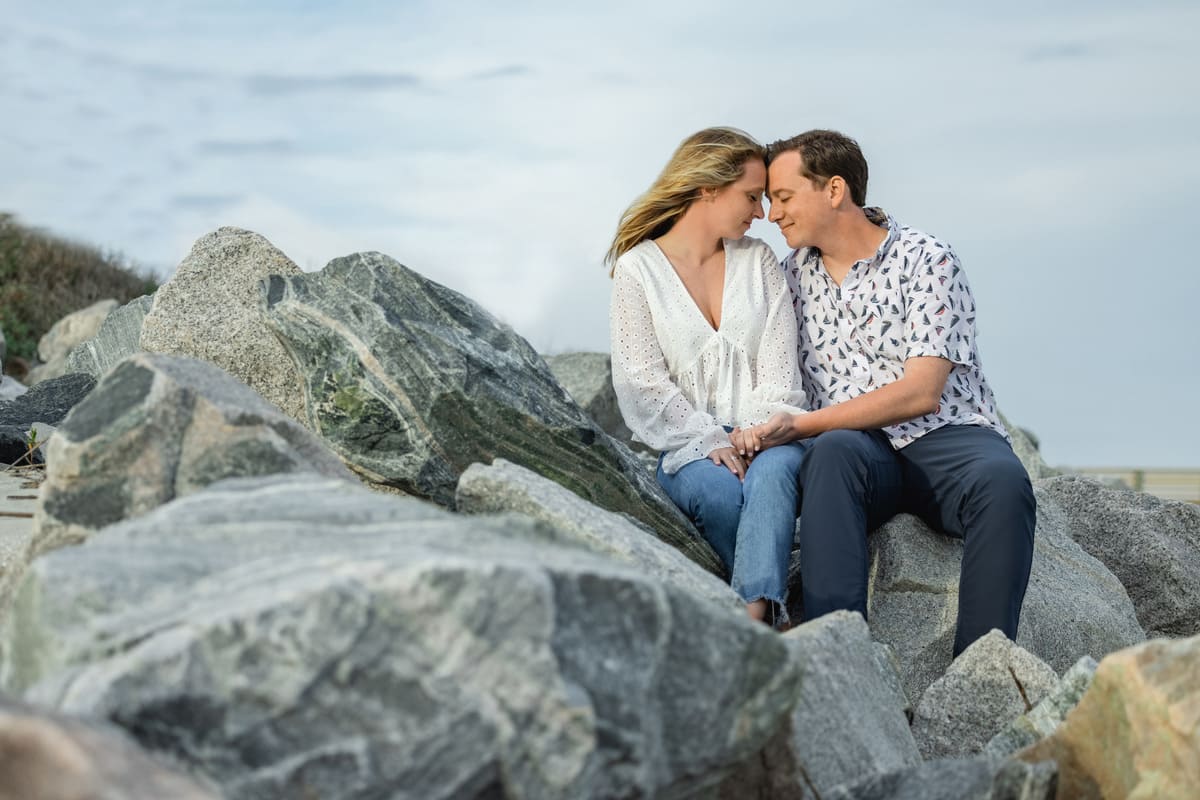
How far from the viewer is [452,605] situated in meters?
2.58

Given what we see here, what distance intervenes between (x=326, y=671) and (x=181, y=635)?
281mm

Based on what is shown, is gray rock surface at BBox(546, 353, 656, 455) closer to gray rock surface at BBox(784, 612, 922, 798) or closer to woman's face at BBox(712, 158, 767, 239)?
woman's face at BBox(712, 158, 767, 239)

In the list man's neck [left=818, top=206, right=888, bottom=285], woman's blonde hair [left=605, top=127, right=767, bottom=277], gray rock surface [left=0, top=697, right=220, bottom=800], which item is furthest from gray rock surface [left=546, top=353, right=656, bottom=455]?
gray rock surface [left=0, top=697, right=220, bottom=800]

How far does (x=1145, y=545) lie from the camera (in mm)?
7504

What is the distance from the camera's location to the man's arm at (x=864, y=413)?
18.7 ft

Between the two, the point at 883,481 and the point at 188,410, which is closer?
the point at 188,410

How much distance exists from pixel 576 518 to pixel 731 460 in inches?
68.8

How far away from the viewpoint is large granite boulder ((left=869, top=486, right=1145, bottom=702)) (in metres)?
5.88

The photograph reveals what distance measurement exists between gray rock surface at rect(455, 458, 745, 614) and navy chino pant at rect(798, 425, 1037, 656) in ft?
3.82

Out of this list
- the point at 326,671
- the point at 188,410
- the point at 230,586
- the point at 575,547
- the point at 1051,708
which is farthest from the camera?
the point at 1051,708

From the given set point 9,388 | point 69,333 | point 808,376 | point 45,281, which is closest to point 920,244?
point 808,376

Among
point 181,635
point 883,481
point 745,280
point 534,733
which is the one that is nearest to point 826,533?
point 883,481

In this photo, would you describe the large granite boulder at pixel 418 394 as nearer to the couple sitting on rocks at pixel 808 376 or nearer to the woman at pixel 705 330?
the woman at pixel 705 330

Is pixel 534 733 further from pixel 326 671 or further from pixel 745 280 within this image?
pixel 745 280
